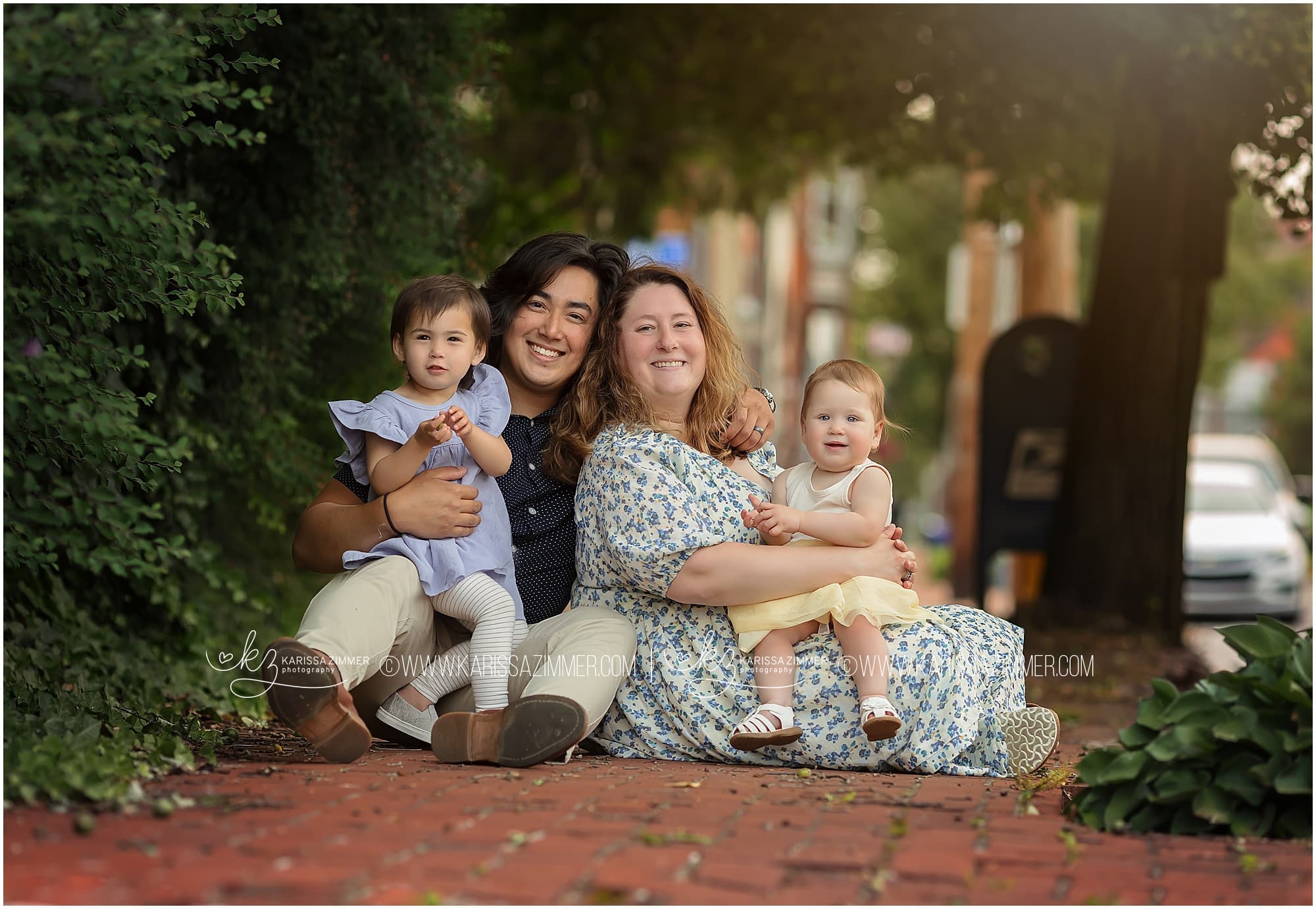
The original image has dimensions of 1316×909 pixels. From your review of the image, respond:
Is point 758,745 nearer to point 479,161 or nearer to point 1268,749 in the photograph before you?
point 1268,749

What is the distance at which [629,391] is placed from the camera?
4.86 meters

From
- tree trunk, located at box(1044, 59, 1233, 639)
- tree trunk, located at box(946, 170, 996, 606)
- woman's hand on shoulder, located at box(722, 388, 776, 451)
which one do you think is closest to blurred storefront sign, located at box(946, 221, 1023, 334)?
tree trunk, located at box(946, 170, 996, 606)

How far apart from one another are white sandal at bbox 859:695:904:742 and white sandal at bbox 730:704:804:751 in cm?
20

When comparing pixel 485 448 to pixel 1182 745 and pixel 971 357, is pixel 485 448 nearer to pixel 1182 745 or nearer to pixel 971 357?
pixel 1182 745

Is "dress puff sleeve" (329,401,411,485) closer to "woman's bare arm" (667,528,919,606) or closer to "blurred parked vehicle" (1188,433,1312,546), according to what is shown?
"woman's bare arm" (667,528,919,606)

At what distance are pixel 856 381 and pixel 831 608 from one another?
2.32ft

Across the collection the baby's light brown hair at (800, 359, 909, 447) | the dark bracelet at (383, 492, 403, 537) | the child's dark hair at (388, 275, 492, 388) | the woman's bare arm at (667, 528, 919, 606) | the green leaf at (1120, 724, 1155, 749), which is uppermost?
the child's dark hair at (388, 275, 492, 388)

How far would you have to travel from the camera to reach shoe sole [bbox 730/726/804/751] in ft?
14.3

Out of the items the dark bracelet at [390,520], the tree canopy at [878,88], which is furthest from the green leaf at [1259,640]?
the tree canopy at [878,88]

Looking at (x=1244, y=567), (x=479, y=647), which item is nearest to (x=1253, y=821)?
(x=479, y=647)

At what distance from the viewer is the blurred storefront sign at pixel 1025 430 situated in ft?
37.3

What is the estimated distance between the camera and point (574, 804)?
12.1ft

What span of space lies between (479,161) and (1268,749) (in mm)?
4642

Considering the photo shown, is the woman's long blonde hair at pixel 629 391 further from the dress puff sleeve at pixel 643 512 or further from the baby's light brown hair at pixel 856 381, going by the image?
the baby's light brown hair at pixel 856 381
